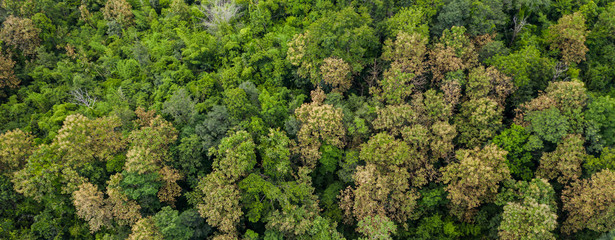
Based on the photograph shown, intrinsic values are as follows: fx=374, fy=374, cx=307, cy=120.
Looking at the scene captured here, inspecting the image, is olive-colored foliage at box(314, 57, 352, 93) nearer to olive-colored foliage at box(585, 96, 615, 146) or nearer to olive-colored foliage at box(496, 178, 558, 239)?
olive-colored foliage at box(496, 178, 558, 239)

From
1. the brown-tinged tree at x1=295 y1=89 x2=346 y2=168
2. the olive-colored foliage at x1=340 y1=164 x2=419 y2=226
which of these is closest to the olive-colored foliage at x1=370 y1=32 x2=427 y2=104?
the brown-tinged tree at x1=295 y1=89 x2=346 y2=168

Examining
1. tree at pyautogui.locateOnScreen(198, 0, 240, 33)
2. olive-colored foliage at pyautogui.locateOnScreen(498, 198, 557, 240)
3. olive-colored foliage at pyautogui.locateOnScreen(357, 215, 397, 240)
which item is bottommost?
olive-colored foliage at pyautogui.locateOnScreen(357, 215, 397, 240)

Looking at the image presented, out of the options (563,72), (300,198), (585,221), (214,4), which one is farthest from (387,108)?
(214,4)

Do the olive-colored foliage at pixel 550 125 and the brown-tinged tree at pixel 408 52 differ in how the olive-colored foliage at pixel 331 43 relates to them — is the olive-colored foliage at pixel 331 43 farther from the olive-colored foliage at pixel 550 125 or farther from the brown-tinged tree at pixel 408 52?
the olive-colored foliage at pixel 550 125

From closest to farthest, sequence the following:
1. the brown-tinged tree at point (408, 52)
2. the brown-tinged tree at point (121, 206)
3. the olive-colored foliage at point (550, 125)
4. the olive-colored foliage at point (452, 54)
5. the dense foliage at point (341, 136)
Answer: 1. the brown-tinged tree at point (121, 206)
2. the dense foliage at point (341, 136)
3. the olive-colored foliage at point (550, 125)
4. the brown-tinged tree at point (408, 52)
5. the olive-colored foliage at point (452, 54)

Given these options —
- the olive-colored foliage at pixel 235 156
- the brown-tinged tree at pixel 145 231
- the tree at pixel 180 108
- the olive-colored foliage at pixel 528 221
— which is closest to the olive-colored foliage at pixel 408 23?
the olive-colored foliage at pixel 528 221

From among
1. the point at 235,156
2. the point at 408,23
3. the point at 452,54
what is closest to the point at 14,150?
the point at 235,156
